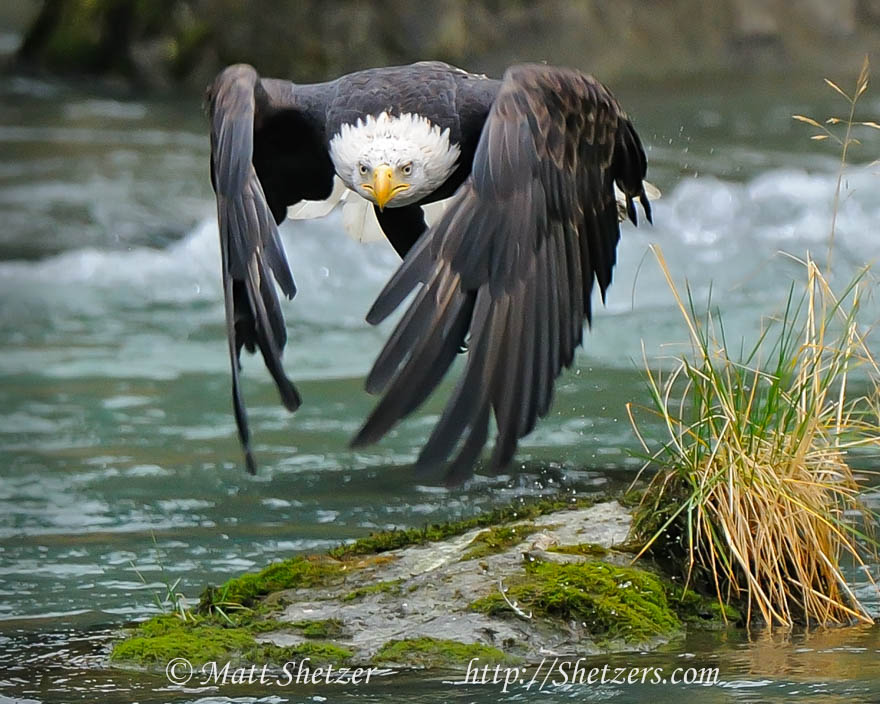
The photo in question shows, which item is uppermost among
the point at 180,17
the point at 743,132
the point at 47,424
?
the point at 180,17

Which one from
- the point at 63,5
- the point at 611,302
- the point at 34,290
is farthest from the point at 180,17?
the point at 611,302

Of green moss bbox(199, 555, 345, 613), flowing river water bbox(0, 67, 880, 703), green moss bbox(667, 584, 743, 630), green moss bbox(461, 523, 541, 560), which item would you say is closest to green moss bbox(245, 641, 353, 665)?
flowing river water bbox(0, 67, 880, 703)

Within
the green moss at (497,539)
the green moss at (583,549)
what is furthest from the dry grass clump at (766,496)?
the green moss at (497,539)

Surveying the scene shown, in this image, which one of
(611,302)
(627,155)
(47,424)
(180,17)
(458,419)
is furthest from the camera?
(180,17)

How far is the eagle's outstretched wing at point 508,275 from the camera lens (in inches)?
121

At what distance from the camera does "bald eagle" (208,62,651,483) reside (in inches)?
125

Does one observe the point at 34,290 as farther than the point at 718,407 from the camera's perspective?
Yes

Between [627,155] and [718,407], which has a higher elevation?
[627,155]

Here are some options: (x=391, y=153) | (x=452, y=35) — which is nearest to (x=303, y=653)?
(x=391, y=153)

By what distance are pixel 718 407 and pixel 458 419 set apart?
1.24 metres

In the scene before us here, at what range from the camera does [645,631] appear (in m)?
3.76

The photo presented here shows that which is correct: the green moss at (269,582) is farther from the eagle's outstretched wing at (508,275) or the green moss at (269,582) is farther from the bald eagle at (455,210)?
the eagle's outstretched wing at (508,275)

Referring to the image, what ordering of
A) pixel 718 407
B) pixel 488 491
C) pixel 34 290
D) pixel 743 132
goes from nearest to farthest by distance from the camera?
pixel 718 407
pixel 488 491
pixel 34 290
pixel 743 132

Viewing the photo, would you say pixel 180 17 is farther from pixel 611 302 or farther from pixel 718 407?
pixel 718 407
